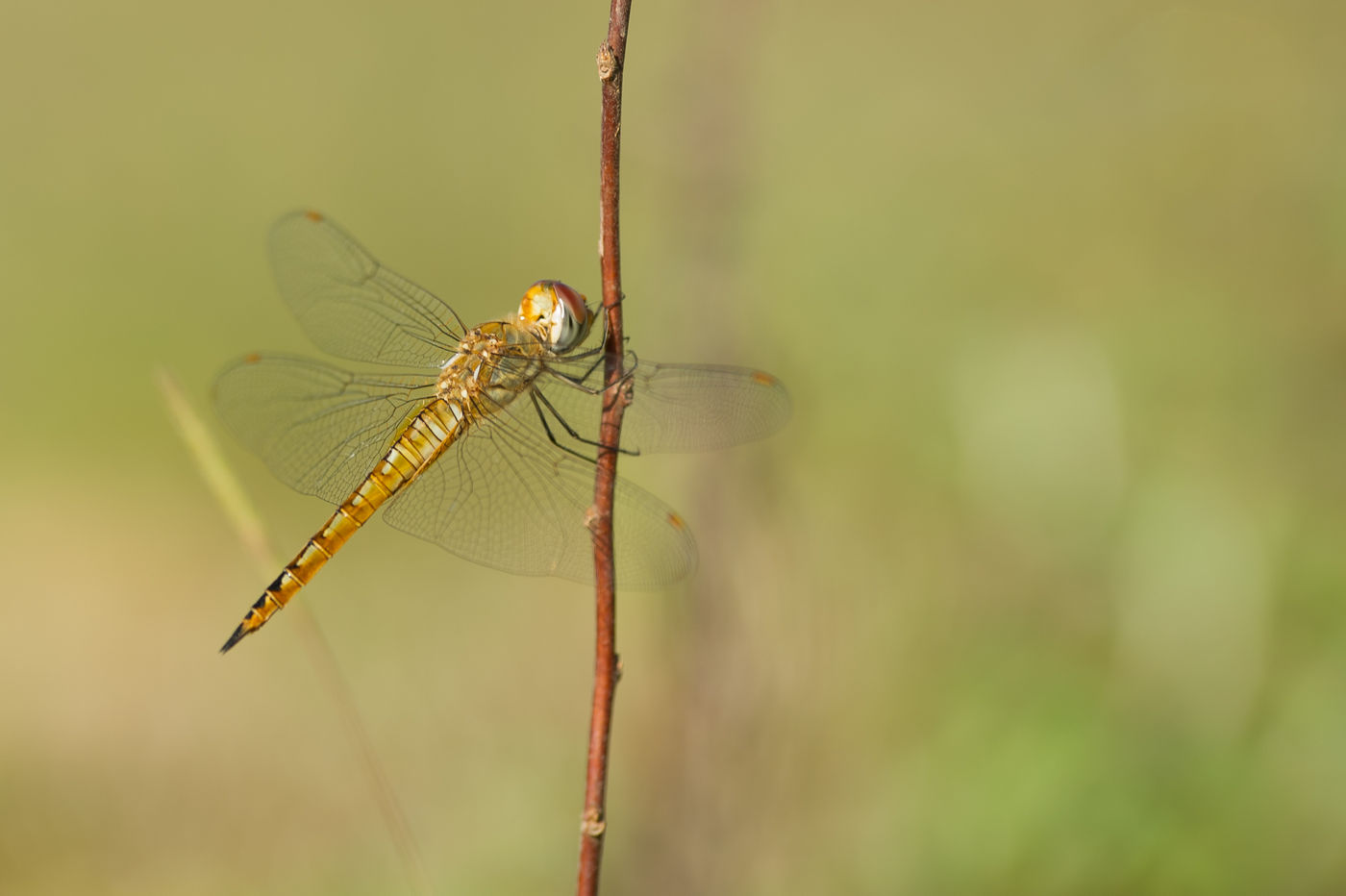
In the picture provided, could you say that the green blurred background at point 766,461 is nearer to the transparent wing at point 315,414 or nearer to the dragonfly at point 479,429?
the dragonfly at point 479,429

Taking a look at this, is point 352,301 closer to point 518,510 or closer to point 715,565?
point 518,510

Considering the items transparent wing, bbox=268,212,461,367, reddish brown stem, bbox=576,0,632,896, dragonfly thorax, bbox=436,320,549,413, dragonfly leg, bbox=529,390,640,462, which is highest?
transparent wing, bbox=268,212,461,367

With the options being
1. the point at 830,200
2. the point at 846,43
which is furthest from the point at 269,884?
the point at 846,43

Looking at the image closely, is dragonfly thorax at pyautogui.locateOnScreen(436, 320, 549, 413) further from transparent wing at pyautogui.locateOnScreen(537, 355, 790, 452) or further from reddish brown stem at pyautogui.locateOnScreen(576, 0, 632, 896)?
reddish brown stem at pyautogui.locateOnScreen(576, 0, 632, 896)

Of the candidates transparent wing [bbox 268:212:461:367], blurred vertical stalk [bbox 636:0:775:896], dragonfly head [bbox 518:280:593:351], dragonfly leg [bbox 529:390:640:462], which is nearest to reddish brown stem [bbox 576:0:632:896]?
dragonfly head [bbox 518:280:593:351]

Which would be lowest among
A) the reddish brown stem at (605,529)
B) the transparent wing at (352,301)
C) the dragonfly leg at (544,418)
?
the reddish brown stem at (605,529)

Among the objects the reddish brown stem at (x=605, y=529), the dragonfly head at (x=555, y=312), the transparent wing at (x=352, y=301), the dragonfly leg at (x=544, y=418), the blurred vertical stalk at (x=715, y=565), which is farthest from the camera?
the blurred vertical stalk at (x=715, y=565)

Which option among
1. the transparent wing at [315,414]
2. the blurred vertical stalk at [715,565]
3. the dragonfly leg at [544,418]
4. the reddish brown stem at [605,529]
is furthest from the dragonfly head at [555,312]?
the blurred vertical stalk at [715,565]

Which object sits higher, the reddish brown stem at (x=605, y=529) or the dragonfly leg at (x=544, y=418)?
the dragonfly leg at (x=544, y=418)
